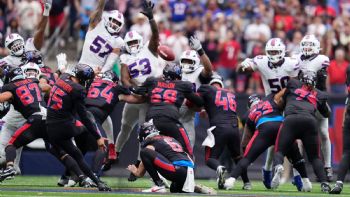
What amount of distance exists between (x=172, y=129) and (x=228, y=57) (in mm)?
7207

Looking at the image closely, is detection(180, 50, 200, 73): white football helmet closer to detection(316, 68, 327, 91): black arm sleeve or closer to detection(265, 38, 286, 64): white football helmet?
detection(265, 38, 286, 64): white football helmet

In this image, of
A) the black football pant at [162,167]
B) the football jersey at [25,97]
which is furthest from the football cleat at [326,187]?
the football jersey at [25,97]

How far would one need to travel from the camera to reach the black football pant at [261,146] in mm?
14250

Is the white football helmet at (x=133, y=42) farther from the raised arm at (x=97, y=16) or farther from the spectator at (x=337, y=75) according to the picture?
the spectator at (x=337, y=75)

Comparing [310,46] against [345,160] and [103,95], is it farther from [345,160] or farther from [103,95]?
[103,95]

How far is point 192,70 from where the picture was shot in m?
15.8

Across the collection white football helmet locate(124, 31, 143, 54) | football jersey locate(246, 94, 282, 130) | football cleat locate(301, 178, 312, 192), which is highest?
white football helmet locate(124, 31, 143, 54)

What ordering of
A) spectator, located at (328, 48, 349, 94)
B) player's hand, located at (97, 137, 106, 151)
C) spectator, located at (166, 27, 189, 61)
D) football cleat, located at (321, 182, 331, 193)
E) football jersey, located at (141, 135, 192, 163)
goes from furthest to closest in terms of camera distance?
1. spectator, located at (166, 27, 189, 61)
2. spectator, located at (328, 48, 349, 94)
3. football cleat, located at (321, 182, 331, 193)
4. player's hand, located at (97, 137, 106, 151)
5. football jersey, located at (141, 135, 192, 163)

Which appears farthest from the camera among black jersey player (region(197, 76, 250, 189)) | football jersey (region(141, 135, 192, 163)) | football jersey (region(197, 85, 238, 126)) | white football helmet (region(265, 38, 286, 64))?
white football helmet (region(265, 38, 286, 64))

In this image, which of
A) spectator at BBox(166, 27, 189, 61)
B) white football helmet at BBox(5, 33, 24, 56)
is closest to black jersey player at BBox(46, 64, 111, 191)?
white football helmet at BBox(5, 33, 24, 56)

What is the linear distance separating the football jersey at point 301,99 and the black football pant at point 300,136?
0.10 m

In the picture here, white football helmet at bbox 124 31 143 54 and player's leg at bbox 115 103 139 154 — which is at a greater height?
white football helmet at bbox 124 31 143 54

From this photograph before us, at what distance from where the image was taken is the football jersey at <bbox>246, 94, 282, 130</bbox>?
574 inches

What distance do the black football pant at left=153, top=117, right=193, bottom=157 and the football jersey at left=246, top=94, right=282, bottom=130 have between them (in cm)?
109
